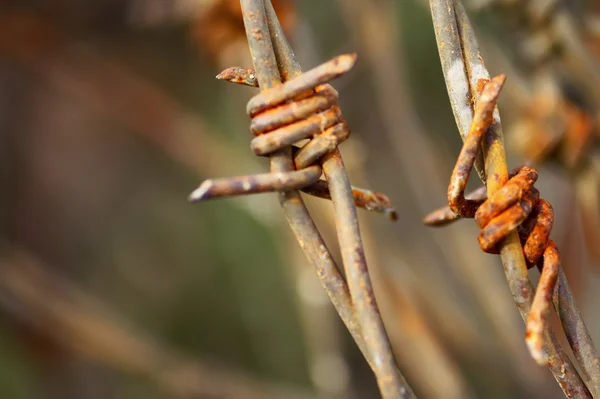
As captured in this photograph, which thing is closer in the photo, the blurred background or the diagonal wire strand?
the diagonal wire strand

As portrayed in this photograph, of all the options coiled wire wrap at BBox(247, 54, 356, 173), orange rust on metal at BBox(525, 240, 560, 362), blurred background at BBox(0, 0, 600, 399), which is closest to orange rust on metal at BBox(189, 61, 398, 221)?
coiled wire wrap at BBox(247, 54, 356, 173)

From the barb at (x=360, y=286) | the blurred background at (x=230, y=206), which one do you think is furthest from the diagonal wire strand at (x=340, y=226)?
the blurred background at (x=230, y=206)

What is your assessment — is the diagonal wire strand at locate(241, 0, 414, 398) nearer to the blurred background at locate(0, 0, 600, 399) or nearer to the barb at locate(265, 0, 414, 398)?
the barb at locate(265, 0, 414, 398)

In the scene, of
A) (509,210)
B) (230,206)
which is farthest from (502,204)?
(230,206)

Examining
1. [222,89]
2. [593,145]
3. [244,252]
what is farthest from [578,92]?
[244,252]

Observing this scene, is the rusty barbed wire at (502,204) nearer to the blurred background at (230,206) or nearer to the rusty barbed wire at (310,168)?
the rusty barbed wire at (310,168)

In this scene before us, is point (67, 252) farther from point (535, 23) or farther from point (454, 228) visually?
point (535, 23)
